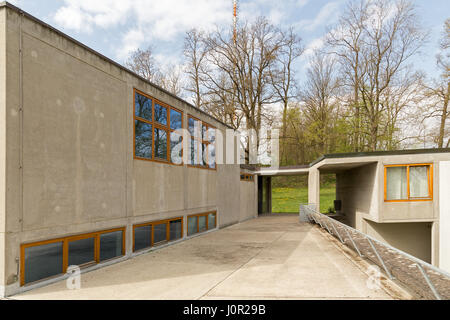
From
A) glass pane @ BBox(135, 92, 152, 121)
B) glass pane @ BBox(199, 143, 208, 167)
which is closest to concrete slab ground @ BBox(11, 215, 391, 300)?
glass pane @ BBox(135, 92, 152, 121)

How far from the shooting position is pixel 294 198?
122 feet

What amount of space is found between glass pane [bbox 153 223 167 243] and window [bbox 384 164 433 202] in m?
9.52

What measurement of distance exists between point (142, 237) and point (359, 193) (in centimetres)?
1239

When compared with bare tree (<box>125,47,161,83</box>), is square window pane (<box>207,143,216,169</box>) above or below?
below

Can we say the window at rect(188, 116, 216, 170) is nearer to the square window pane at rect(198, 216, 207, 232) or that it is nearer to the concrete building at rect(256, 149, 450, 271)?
the square window pane at rect(198, 216, 207, 232)

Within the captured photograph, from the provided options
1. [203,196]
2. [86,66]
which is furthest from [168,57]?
[86,66]

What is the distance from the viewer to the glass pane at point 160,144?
1096 centimetres

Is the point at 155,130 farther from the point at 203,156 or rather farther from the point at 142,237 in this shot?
the point at 203,156

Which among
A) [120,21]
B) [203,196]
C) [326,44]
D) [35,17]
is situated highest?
[326,44]

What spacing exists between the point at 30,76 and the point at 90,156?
7.45ft

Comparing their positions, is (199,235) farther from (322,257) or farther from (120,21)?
(120,21)

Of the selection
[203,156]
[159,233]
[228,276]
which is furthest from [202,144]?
[228,276]

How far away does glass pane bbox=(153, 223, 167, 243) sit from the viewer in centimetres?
1105

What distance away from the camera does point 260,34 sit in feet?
107
